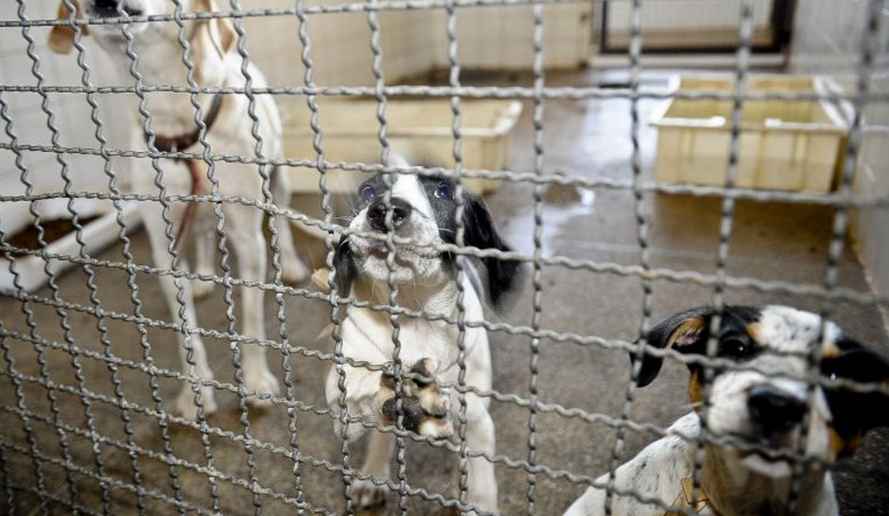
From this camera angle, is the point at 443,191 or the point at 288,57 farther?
the point at 288,57

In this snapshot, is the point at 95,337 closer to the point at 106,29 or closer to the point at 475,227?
the point at 106,29

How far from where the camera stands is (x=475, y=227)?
175cm

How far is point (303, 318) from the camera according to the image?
9.71 ft

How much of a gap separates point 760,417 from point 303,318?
2.21 metres

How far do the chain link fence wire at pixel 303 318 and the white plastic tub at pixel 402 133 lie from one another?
132cm

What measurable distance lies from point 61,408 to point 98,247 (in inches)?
58.8

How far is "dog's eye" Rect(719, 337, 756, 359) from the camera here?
122 cm

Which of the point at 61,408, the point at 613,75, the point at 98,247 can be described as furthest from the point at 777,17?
the point at 61,408

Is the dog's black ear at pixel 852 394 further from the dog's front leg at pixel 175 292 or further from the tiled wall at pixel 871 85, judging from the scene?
Result: the dog's front leg at pixel 175 292

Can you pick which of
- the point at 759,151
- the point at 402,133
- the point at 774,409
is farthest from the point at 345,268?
the point at 759,151

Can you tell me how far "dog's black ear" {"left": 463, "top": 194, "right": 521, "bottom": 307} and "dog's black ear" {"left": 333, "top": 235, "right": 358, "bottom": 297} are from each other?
0.30 m

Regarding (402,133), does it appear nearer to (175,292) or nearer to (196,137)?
(196,137)

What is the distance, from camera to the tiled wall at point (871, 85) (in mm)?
2705

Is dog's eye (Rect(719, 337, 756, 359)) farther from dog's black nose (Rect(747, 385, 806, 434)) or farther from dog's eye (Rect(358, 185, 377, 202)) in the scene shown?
dog's eye (Rect(358, 185, 377, 202))
